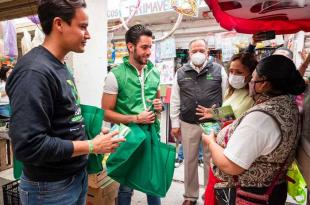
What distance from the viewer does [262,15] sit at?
159 centimetres

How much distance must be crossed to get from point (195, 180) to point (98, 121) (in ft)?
6.20

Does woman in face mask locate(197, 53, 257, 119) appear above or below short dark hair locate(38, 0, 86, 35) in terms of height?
below

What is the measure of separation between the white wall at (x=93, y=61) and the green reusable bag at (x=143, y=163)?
0.70 m

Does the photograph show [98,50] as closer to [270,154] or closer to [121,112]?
[121,112]

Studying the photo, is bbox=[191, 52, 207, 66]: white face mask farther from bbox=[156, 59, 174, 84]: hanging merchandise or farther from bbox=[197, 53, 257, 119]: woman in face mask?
bbox=[156, 59, 174, 84]: hanging merchandise

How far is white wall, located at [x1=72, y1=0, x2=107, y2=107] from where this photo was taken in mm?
2363

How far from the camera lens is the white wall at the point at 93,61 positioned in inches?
93.0

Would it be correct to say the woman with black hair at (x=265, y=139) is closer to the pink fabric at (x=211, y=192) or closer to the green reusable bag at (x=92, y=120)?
the pink fabric at (x=211, y=192)

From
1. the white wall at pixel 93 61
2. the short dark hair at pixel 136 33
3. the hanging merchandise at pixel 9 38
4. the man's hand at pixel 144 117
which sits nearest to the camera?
the man's hand at pixel 144 117

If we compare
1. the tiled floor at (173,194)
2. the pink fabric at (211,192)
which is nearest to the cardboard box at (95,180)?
the tiled floor at (173,194)

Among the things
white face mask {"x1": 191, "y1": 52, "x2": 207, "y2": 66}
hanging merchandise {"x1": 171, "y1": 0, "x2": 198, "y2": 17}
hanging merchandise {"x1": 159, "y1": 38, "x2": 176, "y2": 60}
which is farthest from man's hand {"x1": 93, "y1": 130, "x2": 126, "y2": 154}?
hanging merchandise {"x1": 159, "y1": 38, "x2": 176, "y2": 60}

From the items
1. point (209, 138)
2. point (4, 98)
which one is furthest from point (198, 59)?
point (4, 98)

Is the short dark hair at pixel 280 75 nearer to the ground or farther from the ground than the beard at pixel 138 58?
nearer to the ground

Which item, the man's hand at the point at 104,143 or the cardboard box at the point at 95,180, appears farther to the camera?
the cardboard box at the point at 95,180
